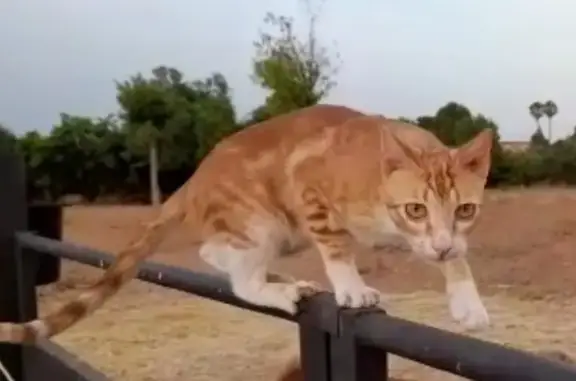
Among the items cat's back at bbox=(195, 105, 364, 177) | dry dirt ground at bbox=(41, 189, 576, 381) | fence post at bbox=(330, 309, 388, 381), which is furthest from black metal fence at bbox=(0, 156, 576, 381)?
dry dirt ground at bbox=(41, 189, 576, 381)

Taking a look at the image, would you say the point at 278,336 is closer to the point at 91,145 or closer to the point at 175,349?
the point at 175,349

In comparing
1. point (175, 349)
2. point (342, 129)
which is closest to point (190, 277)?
point (342, 129)

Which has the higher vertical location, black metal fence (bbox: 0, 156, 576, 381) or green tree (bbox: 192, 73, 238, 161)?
green tree (bbox: 192, 73, 238, 161)

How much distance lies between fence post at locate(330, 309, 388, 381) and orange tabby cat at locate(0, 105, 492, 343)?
1.3 inches

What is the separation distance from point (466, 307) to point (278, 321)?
2.09m

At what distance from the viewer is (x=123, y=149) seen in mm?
3316

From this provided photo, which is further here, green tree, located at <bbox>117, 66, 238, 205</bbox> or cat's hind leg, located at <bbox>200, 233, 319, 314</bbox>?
green tree, located at <bbox>117, 66, 238, 205</bbox>

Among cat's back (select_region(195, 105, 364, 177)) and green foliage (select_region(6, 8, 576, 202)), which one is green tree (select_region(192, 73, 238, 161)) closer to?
green foliage (select_region(6, 8, 576, 202))

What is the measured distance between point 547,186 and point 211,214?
92.5 inches

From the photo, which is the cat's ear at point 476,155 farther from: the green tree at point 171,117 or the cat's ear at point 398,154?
the green tree at point 171,117

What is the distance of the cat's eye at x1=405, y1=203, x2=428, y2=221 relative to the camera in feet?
2.34

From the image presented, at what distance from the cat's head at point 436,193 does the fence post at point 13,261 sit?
2.99ft

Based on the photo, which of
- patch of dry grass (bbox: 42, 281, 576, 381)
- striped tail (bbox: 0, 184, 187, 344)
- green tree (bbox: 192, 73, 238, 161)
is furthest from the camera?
green tree (bbox: 192, 73, 238, 161)

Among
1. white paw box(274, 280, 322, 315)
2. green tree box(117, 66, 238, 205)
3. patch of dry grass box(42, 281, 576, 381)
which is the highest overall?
green tree box(117, 66, 238, 205)
